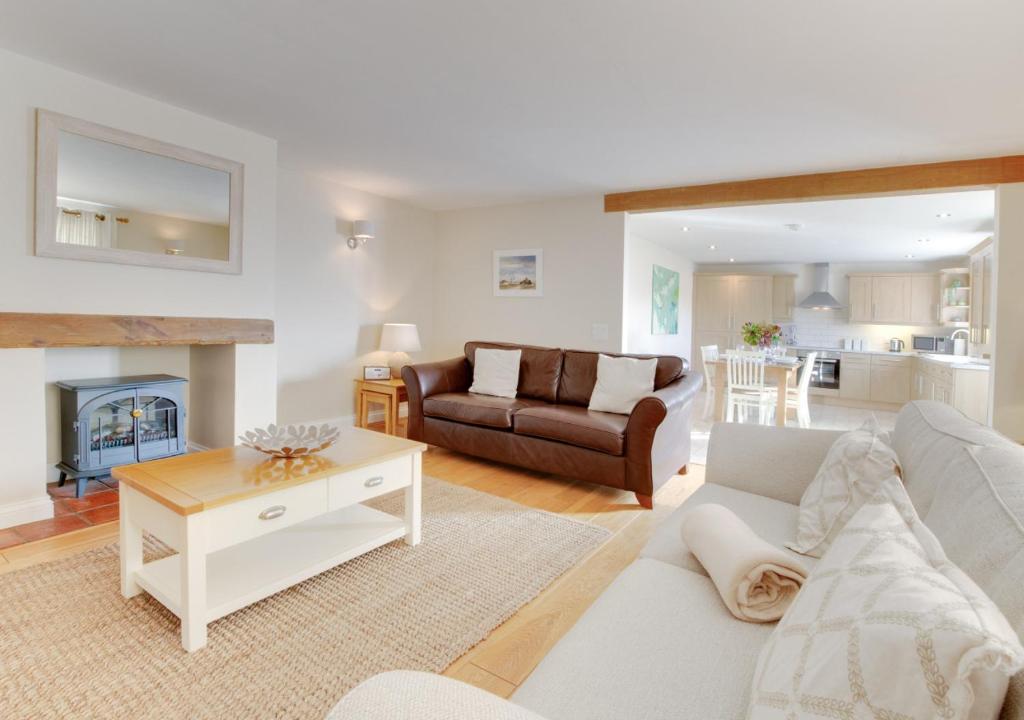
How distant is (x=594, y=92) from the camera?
2910mm

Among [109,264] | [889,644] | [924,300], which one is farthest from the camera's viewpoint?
[924,300]

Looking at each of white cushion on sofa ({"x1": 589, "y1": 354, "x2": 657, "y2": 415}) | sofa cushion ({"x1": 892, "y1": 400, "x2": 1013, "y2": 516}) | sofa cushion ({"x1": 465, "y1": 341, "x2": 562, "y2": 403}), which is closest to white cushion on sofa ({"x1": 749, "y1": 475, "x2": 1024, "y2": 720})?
sofa cushion ({"x1": 892, "y1": 400, "x2": 1013, "y2": 516})

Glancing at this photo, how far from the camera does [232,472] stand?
2.13 m

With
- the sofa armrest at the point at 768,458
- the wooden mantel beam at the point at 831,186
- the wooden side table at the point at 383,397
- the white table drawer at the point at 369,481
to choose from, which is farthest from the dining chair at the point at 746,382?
the white table drawer at the point at 369,481

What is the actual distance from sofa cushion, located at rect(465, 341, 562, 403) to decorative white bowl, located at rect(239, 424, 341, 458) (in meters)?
2.26

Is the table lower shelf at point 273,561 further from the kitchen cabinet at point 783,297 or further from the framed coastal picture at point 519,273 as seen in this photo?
the kitchen cabinet at point 783,297

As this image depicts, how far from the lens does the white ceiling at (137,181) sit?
9.86 feet

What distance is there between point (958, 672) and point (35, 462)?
3812mm

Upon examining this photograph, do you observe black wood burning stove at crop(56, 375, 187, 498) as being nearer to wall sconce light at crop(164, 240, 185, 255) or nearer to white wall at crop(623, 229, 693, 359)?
wall sconce light at crop(164, 240, 185, 255)

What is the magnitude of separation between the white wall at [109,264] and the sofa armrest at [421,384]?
1162 millimetres

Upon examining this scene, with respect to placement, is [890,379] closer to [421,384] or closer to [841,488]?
[421,384]

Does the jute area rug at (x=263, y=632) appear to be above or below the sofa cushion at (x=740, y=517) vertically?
below

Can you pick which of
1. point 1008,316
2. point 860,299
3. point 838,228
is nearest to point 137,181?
point 1008,316

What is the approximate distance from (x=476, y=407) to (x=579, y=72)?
2.31m
